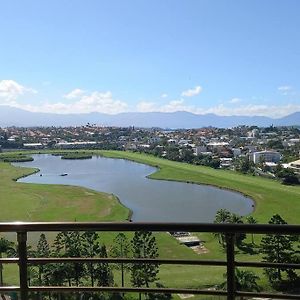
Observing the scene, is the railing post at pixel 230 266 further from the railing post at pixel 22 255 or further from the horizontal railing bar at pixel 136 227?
the railing post at pixel 22 255

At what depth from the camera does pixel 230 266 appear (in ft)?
3.63

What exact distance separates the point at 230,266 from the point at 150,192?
25.8 meters

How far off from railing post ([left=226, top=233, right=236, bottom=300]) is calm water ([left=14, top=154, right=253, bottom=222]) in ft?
49.7

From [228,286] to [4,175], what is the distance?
36.6 m

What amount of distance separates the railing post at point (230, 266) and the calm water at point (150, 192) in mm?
15149

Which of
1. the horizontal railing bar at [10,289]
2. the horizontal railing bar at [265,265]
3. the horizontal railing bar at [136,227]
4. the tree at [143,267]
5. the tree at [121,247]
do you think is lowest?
the tree at [121,247]

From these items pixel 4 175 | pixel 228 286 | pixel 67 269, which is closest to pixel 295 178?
pixel 4 175

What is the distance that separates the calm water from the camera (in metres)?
20.4

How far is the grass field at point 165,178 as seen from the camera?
10906mm

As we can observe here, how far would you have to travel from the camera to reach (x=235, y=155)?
50.9 meters

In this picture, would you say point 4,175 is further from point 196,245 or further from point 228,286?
point 228,286

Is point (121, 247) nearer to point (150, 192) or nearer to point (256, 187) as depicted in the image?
point (150, 192)

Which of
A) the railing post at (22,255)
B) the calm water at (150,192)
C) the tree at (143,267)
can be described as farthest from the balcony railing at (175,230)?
the calm water at (150,192)

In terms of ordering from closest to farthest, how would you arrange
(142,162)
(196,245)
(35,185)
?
1. (196,245)
2. (35,185)
3. (142,162)
